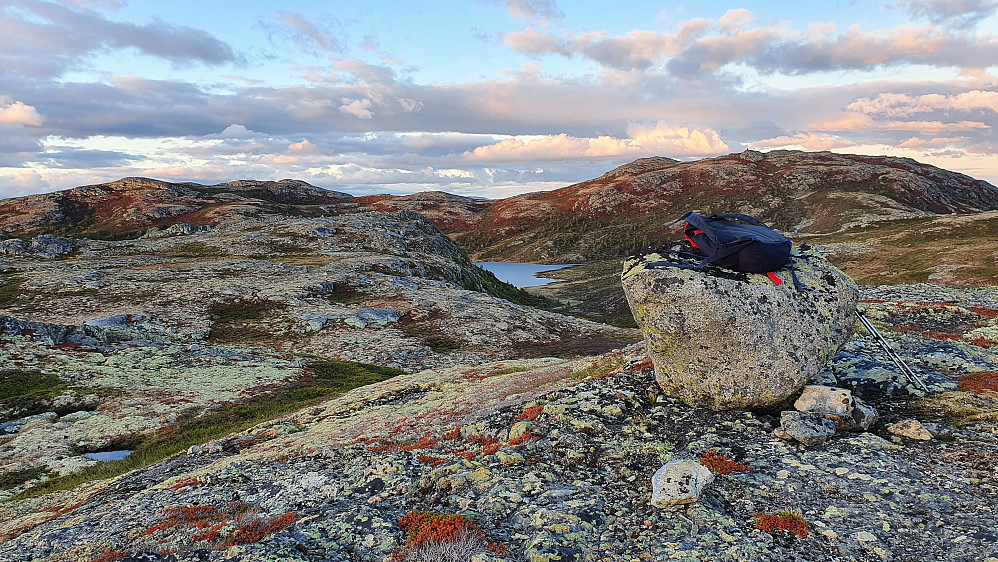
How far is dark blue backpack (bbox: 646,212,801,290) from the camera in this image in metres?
12.5

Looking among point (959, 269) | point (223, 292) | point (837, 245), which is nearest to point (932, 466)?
point (223, 292)

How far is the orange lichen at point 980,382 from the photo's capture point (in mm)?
11891

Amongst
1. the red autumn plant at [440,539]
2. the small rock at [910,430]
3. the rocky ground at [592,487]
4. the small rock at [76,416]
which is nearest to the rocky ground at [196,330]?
the small rock at [76,416]

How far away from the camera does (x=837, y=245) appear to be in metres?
78.9

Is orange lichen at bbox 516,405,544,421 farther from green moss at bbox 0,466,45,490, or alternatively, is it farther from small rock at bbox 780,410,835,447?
green moss at bbox 0,466,45,490

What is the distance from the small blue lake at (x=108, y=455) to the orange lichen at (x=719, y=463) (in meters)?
→ 22.1

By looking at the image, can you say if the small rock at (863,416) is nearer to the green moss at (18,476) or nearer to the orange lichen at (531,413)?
the orange lichen at (531,413)

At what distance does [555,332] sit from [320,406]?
1138 inches

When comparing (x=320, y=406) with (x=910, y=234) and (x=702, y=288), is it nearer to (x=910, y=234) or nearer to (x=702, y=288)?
(x=702, y=288)

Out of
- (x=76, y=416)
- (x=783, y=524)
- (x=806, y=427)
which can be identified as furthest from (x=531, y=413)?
(x=76, y=416)

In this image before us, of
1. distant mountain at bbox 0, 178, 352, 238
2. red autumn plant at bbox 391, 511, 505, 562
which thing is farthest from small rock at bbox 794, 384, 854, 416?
distant mountain at bbox 0, 178, 352, 238

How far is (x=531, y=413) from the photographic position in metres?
14.0

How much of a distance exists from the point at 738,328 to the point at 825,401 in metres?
2.58

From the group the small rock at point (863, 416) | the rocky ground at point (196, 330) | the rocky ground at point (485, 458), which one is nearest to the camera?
the rocky ground at point (485, 458)
